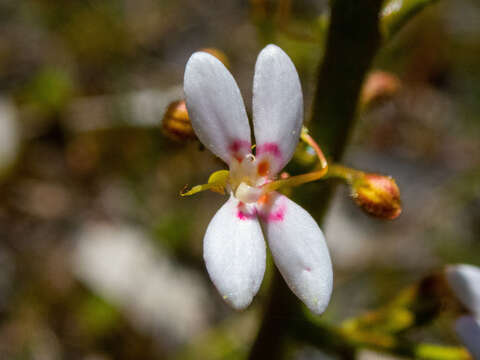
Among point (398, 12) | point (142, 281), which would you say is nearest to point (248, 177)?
point (398, 12)

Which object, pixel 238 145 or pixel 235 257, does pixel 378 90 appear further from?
pixel 235 257

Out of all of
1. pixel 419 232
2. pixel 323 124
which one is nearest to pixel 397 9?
pixel 323 124

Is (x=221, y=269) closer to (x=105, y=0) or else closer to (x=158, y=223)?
(x=158, y=223)

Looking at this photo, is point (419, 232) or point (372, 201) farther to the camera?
point (419, 232)

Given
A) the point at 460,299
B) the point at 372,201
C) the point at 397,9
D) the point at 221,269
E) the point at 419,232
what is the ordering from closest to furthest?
the point at 221,269
the point at 372,201
the point at 397,9
the point at 460,299
the point at 419,232

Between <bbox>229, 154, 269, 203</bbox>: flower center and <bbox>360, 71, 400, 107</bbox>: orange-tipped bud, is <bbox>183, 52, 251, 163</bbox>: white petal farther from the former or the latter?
<bbox>360, 71, 400, 107</bbox>: orange-tipped bud

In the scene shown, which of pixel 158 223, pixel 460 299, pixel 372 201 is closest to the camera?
pixel 372 201
